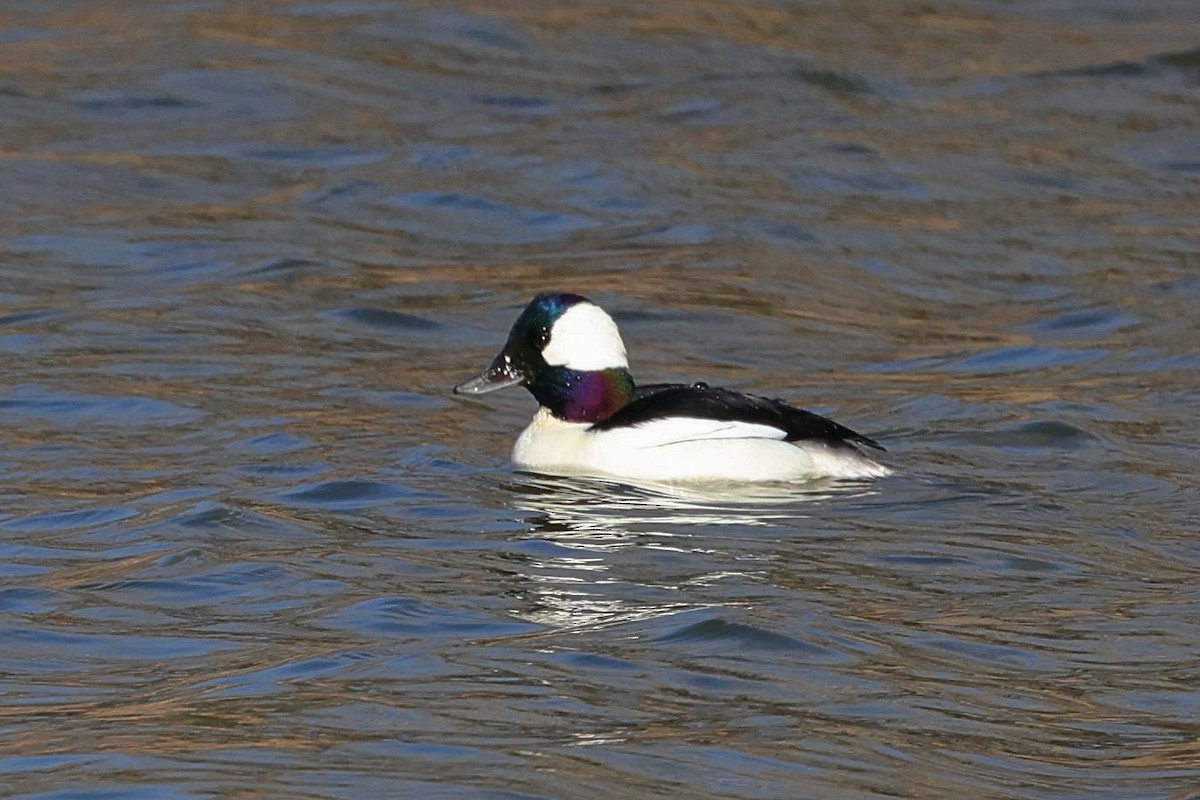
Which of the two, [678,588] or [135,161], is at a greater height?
[135,161]

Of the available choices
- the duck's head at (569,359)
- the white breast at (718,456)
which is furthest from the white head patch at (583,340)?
the white breast at (718,456)

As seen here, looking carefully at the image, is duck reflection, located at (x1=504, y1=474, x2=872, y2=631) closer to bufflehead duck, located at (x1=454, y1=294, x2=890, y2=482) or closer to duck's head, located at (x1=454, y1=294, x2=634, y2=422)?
bufflehead duck, located at (x1=454, y1=294, x2=890, y2=482)

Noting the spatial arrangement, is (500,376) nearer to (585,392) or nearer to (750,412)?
(585,392)

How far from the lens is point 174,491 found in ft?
29.0

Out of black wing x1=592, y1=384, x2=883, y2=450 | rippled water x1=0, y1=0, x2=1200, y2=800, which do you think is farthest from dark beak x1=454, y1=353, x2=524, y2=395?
black wing x1=592, y1=384, x2=883, y2=450

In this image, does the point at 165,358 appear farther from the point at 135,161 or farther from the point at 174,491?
the point at 135,161

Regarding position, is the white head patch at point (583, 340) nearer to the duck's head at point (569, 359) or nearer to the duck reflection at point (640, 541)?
the duck's head at point (569, 359)

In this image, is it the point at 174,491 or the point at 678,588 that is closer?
the point at 678,588

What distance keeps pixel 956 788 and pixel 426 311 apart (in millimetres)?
7693

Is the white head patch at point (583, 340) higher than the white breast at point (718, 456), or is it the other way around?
the white head patch at point (583, 340)

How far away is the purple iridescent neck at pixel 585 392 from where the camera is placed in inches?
383

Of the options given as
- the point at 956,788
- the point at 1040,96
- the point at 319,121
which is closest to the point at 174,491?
the point at 956,788

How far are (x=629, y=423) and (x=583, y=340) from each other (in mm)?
496

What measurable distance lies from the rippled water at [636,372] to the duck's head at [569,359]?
41 cm
